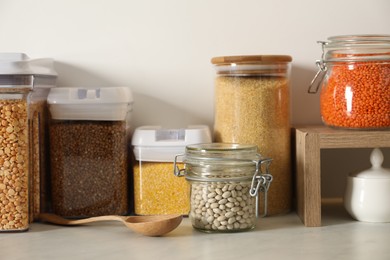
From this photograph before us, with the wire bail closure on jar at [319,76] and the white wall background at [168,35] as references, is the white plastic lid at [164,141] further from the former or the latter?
the wire bail closure on jar at [319,76]

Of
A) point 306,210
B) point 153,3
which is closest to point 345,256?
point 306,210

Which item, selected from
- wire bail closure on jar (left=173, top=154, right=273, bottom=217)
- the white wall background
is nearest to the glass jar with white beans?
wire bail closure on jar (left=173, top=154, right=273, bottom=217)

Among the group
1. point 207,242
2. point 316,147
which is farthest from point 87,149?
point 316,147

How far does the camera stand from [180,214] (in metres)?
1.30

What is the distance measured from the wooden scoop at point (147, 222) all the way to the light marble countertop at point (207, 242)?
0.04 ft

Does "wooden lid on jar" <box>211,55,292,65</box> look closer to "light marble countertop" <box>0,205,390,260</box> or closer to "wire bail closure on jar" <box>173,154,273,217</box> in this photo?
"wire bail closure on jar" <box>173,154,273,217</box>

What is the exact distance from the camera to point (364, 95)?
1.24 metres

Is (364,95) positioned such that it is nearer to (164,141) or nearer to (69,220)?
(164,141)

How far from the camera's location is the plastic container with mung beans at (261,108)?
1329 millimetres

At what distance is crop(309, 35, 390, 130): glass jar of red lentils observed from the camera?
1.24 m

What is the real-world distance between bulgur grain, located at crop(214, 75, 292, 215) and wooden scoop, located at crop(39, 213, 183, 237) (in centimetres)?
22

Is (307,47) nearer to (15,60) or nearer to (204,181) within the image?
(204,181)

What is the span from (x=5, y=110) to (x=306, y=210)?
0.57 metres

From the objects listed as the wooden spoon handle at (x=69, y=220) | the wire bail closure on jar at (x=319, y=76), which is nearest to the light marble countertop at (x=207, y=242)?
the wooden spoon handle at (x=69, y=220)
